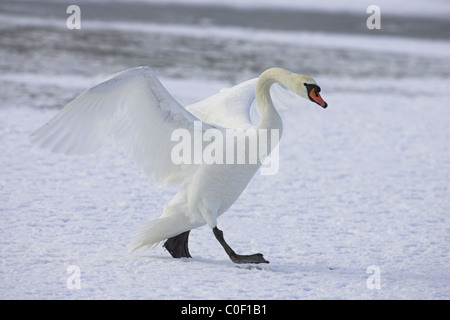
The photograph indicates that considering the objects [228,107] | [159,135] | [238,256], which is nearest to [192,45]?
[228,107]

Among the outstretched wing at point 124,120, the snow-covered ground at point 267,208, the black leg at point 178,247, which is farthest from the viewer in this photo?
the black leg at point 178,247

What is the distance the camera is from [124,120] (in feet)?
14.6

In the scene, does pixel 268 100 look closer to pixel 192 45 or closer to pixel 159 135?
pixel 159 135

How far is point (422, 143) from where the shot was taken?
8484mm

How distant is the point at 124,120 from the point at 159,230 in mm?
738

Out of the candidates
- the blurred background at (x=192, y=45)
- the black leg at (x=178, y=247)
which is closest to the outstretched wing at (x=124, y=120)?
the black leg at (x=178, y=247)

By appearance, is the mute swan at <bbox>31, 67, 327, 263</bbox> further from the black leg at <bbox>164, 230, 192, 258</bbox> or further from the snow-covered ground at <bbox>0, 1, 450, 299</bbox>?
the snow-covered ground at <bbox>0, 1, 450, 299</bbox>

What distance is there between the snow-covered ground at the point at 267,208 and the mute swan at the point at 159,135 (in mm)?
255

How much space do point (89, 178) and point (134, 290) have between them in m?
2.75

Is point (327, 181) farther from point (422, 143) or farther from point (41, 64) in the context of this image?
point (41, 64)

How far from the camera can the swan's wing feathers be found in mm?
5012

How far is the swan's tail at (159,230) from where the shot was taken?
176 inches

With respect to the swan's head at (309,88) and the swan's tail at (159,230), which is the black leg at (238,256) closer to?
the swan's tail at (159,230)
